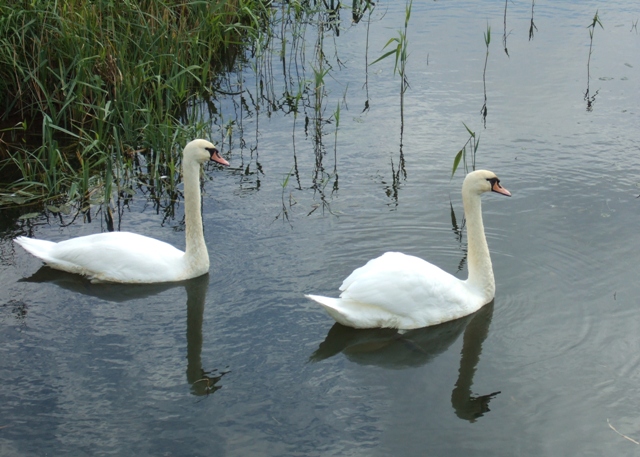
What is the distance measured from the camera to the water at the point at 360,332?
5180mm

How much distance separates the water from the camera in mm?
5180

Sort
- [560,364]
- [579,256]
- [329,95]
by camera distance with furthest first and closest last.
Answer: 1. [329,95]
2. [579,256]
3. [560,364]

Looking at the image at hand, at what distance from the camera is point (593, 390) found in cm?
550

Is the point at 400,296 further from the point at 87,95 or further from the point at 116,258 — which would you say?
the point at 87,95

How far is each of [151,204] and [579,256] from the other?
400cm

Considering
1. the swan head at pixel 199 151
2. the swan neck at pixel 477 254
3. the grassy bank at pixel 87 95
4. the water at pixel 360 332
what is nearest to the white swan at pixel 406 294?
the swan neck at pixel 477 254

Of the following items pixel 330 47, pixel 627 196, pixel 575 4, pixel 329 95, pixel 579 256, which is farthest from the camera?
pixel 575 4

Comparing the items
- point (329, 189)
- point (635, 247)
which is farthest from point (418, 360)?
point (329, 189)

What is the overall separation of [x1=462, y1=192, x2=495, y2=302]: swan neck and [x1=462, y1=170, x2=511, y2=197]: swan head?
2.0 inches

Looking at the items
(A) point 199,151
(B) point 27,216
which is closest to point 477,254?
(A) point 199,151

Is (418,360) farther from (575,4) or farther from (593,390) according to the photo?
(575,4)

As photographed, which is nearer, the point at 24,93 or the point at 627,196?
the point at 627,196

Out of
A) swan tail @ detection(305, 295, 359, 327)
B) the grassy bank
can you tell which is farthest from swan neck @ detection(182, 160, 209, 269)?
swan tail @ detection(305, 295, 359, 327)

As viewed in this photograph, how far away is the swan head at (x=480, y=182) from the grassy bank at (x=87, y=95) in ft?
10.5
